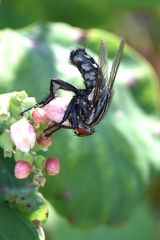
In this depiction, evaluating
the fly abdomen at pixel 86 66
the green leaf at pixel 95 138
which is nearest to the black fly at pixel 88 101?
the fly abdomen at pixel 86 66

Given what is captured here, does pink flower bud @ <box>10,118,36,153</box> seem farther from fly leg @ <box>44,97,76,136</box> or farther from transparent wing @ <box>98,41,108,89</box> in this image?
transparent wing @ <box>98,41,108,89</box>

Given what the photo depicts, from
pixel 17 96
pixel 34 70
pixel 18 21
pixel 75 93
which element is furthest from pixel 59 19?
pixel 17 96

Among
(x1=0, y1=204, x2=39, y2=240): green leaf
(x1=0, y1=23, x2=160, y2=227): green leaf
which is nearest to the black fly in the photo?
(x1=0, y1=204, x2=39, y2=240): green leaf

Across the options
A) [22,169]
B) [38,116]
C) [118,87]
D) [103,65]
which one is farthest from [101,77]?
[118,87]

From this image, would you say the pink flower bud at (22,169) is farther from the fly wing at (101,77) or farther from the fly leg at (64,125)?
the fly wing at (101,77)

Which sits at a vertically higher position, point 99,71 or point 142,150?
point 99,71

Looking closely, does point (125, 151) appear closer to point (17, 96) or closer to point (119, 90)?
point (119, 90)

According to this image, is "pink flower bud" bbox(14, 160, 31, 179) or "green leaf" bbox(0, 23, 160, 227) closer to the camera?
"pink flower bud" bbox(14, 160, 31, 179)
